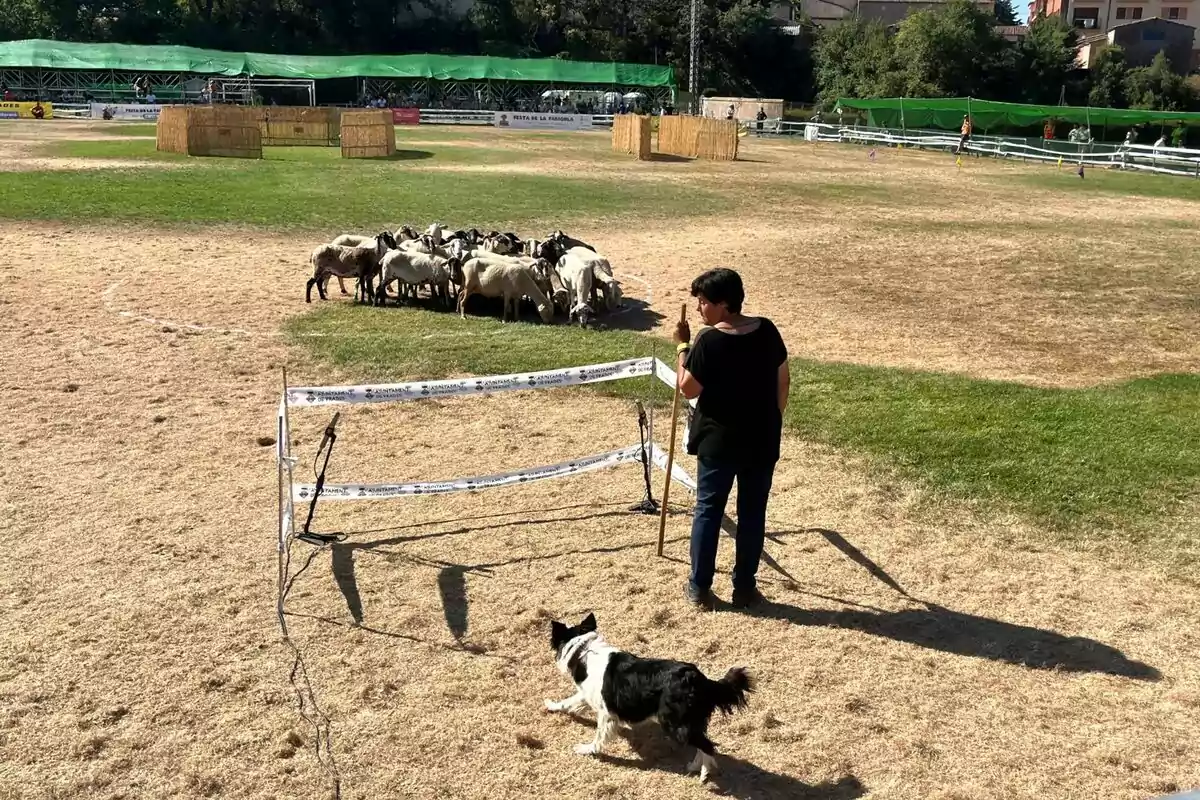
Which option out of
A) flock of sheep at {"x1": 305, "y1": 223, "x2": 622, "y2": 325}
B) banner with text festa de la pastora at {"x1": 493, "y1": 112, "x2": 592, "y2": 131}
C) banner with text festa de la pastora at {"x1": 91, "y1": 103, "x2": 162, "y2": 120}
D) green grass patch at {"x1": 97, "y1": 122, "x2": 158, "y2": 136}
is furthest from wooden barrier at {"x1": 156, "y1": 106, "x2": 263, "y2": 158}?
banner with text festa de la pastora at {"x1": 493, "y1": 112, "x2": 592, "y2": 131}

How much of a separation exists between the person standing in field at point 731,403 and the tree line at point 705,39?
8745cm

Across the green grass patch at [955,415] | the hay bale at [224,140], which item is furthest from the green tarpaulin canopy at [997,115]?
the green grass patch at [955,415]

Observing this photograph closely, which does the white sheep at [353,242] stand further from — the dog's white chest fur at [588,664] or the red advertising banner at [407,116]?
the red advertising banner at [407,116]

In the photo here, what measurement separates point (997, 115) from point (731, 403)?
60.3 meters

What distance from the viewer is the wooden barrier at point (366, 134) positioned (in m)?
42.5

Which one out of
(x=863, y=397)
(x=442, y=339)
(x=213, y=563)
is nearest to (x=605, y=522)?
(x=213, y=563)

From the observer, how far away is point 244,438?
10.6 metres

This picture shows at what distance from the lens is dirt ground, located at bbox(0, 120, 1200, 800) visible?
5590mm

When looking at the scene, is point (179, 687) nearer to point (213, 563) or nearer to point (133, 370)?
point (213, 563)

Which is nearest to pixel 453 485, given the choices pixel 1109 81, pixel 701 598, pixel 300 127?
pixel 701 598

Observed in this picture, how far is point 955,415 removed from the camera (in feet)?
38.0

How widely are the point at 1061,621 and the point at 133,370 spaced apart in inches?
412

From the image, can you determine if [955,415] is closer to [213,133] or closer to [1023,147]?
[213,133]

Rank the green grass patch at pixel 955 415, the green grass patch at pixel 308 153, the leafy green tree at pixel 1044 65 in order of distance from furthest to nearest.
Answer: the leafy green tree at pixel 1044 65 → the green grass patch at pixel 308 153 → the green grass patch at pixel 955 415
